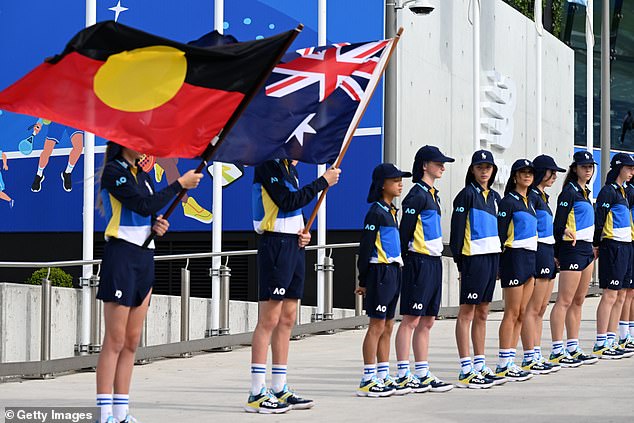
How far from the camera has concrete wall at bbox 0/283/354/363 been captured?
40.8ft

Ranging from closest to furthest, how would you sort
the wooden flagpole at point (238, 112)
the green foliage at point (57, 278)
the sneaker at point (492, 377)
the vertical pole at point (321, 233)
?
the wooden flagpole at point (238, 112) < the sneaker at point (492, 377) < the green foliage at point (57, 278) < the vertical pole at point (321, 233)

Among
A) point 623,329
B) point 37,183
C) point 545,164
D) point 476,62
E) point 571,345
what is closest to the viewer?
point 545,164

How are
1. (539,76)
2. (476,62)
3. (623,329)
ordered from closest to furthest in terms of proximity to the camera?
(623,329)
(476,62)
(539,76)

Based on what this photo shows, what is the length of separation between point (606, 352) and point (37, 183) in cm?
1232

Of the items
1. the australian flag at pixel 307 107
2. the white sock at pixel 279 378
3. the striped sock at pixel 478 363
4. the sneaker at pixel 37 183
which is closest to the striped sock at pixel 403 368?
the striped sock at pixel 478 363

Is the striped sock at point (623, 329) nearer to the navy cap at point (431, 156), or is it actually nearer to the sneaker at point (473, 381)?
the sneaker at point (473, 381)

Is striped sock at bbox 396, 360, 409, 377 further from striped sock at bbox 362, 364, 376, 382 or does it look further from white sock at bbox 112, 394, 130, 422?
white sock at bbox 112, 394, 130, 422

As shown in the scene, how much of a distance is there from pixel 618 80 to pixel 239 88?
3161 centimetres

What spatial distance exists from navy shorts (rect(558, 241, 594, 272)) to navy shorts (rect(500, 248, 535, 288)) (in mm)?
1145

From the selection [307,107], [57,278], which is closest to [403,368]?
[307,107]

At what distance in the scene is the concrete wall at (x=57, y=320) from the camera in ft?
40.8

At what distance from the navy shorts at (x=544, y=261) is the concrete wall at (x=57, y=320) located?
13.8 ft

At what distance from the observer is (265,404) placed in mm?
9883

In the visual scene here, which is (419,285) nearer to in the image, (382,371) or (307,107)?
(382,371)
